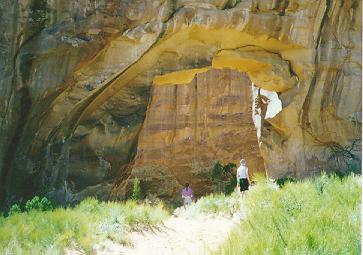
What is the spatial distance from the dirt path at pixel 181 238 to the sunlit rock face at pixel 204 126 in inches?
566

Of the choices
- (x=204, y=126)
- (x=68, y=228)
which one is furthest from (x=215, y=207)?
(x=204, y=126)

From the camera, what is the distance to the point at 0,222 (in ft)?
24.4

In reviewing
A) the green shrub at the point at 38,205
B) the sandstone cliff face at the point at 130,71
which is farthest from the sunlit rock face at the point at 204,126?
the green shrub at the point at 38,205

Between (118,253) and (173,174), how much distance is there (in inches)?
749

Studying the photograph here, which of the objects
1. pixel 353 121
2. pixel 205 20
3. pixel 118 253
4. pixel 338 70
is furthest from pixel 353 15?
pixel 118 253

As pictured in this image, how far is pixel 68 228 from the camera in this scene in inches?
273

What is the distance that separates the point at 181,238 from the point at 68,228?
2.36 m

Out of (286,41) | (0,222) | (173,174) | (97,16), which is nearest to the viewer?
(0,222)

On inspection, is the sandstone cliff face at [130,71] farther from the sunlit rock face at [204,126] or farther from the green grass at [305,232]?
the sunlit rock face at [204,126]

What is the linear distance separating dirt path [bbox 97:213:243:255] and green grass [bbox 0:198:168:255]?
23 centimetres

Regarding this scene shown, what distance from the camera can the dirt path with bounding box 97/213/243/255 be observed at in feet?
22.8

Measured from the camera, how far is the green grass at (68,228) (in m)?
5.81

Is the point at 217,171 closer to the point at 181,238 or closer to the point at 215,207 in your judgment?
the point at 215,207

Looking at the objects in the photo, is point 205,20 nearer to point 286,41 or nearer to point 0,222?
point 286,41
